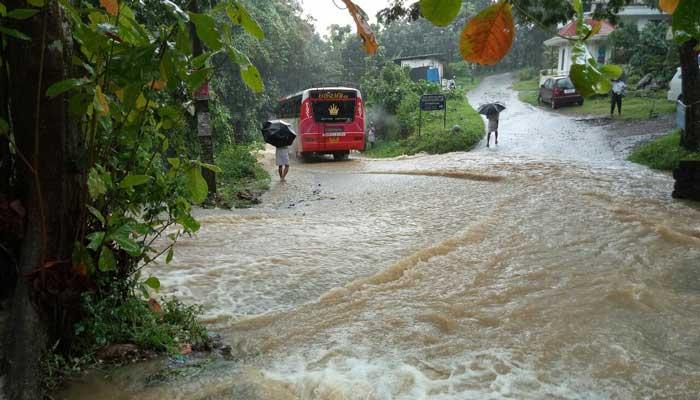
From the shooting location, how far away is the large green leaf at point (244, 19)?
1904mm

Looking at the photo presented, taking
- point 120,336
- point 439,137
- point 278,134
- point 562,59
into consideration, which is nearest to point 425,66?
point 562,59

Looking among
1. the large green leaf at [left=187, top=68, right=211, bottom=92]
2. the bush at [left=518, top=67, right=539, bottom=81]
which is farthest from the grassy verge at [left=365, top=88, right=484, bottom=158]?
the bush at [left=518, top=67, right=539, bottom=81]

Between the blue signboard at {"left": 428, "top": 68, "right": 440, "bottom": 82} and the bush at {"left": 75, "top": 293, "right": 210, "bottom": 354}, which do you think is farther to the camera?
the blue signboard at {"left": 428, "top": 68, "right": 440, "bottom": 82}

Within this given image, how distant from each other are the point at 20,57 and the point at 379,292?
3.50m

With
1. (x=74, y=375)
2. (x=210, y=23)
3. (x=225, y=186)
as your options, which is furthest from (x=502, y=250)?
(x=225, y=186)

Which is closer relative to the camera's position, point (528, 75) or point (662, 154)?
point (662, 154)

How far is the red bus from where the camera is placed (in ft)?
58.7

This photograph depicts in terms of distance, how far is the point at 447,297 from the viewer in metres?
4.92

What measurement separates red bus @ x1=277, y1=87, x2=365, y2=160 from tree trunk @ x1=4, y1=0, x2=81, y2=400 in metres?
15.3

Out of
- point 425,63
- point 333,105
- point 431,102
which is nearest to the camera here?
point 333,105

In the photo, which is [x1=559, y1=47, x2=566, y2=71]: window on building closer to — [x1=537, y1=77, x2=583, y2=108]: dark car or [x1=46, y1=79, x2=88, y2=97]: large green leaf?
[x1=537, y1=77, x2=583, y2=108]: dark car

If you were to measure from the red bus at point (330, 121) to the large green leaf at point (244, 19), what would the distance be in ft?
52.1

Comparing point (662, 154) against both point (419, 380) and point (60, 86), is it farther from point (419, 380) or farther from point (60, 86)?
point (60, 86)

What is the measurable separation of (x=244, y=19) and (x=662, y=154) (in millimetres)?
13106
